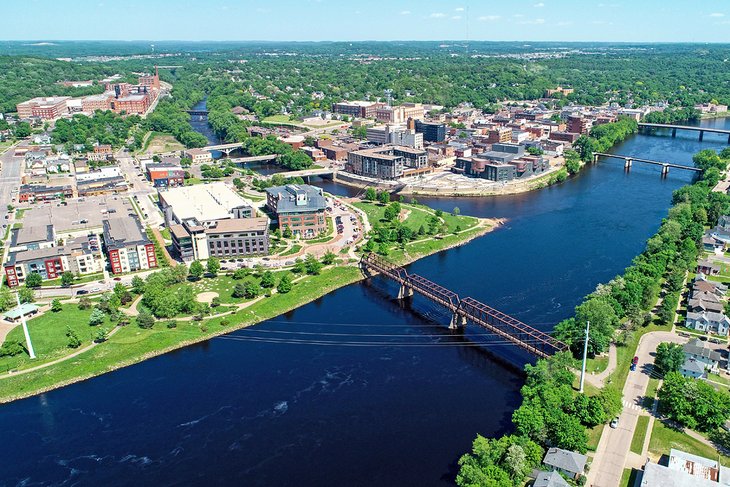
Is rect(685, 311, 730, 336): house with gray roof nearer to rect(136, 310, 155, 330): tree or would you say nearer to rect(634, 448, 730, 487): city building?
rect(634, 448, 730, 487): city building

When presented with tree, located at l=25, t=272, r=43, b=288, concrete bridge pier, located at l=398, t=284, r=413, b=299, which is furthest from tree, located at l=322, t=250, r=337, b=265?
tree, located at l=25, t=272, r=43, b=288

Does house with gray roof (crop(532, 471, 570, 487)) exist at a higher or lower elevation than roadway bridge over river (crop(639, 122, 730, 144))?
lower

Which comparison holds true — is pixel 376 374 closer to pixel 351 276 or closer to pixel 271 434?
pixel 271 434

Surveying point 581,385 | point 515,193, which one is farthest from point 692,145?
point 581,385

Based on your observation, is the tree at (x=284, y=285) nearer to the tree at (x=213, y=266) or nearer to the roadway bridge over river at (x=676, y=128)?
the tree at (x=213, y=266)

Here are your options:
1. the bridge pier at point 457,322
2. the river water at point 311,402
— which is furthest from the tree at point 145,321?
the bridge pier at point 457,322

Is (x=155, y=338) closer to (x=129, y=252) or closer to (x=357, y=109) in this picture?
(x=129, y=252)
